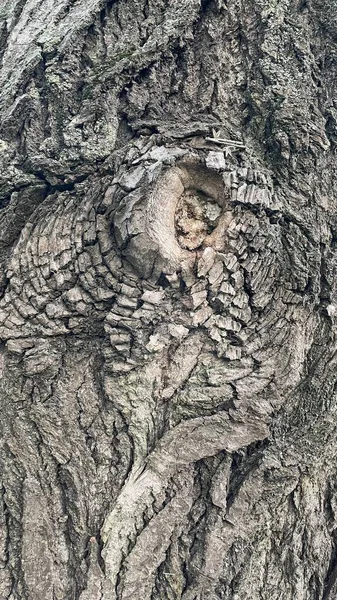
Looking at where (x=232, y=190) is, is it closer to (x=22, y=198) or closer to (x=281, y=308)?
(x=281, y=308)

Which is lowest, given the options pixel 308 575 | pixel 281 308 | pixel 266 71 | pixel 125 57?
pixel 308 575

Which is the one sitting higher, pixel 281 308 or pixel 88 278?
pixel 281 308

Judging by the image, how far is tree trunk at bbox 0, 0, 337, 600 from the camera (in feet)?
7.66

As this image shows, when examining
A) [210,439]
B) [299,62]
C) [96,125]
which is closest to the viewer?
[210,439]

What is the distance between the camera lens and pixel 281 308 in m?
2.46

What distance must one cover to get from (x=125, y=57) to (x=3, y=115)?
2.05 feet

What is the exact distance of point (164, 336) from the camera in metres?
2.36

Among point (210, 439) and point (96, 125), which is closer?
point (210, 439)

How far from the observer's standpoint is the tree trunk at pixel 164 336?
92.0 inches

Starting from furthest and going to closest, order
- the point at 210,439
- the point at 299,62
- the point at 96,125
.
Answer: the point at 299,62
the point at 96,125
the point at 210,439

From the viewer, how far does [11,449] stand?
241 cm

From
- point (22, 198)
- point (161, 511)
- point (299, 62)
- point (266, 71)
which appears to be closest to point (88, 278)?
point (22, 198)

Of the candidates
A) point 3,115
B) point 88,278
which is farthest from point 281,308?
point 3,115

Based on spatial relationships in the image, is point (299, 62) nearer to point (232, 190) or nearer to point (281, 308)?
point (232, 190)
